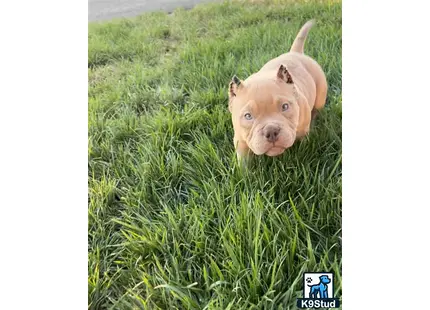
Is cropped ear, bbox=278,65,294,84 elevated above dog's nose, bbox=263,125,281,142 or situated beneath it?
elevated above

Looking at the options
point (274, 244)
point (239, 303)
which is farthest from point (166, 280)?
point (274, 244)

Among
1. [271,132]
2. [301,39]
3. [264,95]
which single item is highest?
[301,39]

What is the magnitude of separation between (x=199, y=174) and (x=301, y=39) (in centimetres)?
61

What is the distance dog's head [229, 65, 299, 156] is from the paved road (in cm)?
43

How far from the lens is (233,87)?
5.28 feet

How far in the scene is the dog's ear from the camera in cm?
159

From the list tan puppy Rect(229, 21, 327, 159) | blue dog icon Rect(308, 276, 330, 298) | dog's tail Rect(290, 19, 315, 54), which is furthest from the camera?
dog's tail Rect(290, 19, 315, 54)

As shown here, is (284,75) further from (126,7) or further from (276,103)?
(126,7)

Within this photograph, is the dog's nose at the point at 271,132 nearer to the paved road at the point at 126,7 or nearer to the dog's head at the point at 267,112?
the dog's head at the point at 267,112

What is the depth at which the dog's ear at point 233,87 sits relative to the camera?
1.59 meters

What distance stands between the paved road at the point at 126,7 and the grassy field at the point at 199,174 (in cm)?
3

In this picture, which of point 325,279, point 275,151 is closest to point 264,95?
point 275,151

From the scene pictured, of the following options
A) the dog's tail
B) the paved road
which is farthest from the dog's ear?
the paved road

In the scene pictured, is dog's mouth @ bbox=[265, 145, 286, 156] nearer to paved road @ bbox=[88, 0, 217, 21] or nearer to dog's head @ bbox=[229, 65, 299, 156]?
dog's head @ bbox=[229, 65, 299, 156]
